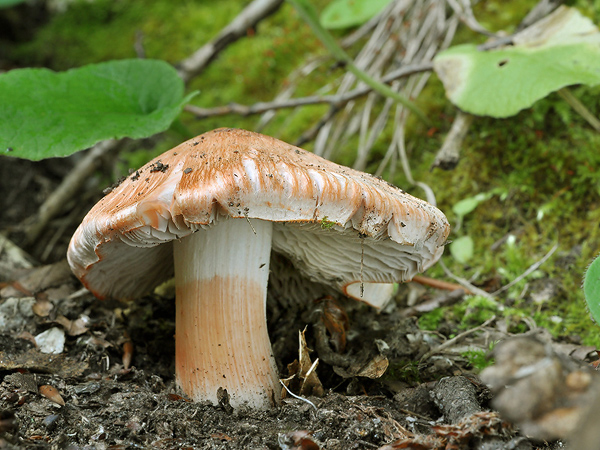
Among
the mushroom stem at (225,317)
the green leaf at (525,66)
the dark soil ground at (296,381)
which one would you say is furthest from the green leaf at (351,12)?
the mushroom stem at (225,317)

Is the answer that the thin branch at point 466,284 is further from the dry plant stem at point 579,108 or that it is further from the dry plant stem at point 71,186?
the dry plant stem at point 71,186

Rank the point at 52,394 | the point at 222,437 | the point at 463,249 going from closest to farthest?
the point at 222,437, the point at 52,394, the point at 463,249

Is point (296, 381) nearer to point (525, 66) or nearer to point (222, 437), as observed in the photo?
point (222, 437)

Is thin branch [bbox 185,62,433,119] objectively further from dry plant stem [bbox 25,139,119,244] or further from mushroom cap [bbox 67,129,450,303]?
mushroom cap [bbox 67,129,450,303]

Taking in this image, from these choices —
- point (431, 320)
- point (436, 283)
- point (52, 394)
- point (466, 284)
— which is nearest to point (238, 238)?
point (52, 394)

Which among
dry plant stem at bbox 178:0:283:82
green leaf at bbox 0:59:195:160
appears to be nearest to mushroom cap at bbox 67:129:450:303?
green leaf at bbox 0:59:195:160

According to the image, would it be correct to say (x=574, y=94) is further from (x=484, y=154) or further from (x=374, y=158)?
(x=374, y=158)
